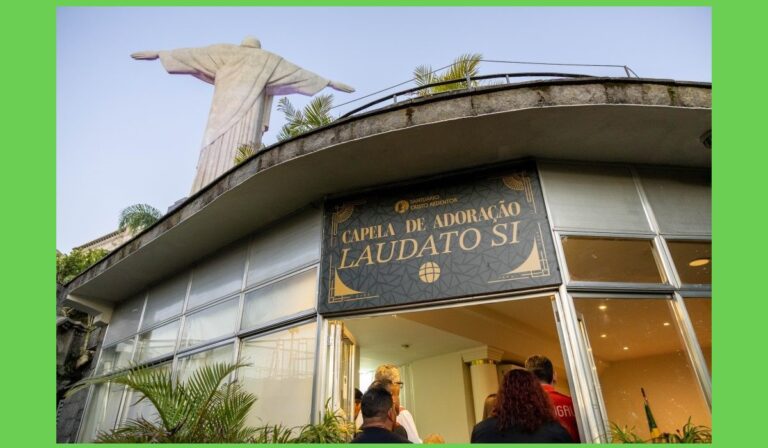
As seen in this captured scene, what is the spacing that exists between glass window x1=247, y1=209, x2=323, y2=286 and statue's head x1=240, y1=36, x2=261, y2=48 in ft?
33.4

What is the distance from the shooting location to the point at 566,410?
12.8 feet

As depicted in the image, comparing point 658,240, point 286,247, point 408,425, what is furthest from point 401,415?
point 658,240

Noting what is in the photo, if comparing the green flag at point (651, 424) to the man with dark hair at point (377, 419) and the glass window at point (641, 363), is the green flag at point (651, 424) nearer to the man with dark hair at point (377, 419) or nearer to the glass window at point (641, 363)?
the glass window at point (641, 363)

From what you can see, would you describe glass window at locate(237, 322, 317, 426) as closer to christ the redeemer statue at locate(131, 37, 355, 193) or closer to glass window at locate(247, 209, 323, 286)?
glass window at locate(247, 209, 323, 286)

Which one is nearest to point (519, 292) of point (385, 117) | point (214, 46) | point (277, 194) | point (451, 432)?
point (385, 117)

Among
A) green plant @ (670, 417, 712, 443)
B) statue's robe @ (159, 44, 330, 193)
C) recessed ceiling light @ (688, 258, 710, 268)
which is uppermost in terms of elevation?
statue's robe @ (159, 44, 330, 193)

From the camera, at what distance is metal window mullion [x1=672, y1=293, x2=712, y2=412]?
407 cm

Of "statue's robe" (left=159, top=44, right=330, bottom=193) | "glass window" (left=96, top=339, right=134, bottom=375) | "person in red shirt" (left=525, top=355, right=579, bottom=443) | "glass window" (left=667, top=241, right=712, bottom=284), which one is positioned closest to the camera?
"person in red shirt" (left=525, top=355, right=579, bottom=443)

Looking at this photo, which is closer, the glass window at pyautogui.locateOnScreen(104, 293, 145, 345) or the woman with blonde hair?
the woman with blonde hair

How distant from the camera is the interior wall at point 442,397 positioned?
9.01m

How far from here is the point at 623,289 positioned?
454cm

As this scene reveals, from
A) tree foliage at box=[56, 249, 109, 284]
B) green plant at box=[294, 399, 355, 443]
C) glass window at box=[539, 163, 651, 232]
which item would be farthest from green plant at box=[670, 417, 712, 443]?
tree foliage at box=[56, 249, 109, 284]

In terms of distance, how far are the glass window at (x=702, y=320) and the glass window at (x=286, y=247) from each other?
4285 millimetres

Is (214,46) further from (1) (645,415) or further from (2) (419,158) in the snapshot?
(1) (645,415)
